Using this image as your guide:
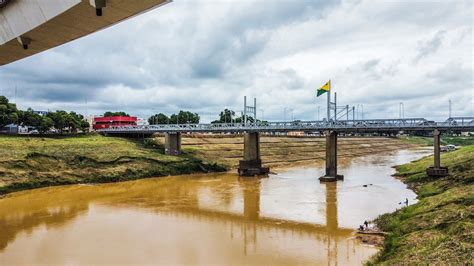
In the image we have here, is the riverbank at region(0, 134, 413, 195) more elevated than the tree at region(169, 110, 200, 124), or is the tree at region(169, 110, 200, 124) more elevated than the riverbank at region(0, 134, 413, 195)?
the tree at region(169, 110, 200, 124)

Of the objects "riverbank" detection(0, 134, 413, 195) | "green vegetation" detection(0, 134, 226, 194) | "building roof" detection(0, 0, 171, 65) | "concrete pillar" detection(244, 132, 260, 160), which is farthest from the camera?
"concrete pillar" detection(244, 132, 260, 160)

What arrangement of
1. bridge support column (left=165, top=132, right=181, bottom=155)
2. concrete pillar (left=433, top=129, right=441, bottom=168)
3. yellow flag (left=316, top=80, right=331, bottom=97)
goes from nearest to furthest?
concrete pillar (left=433, top=129, right=441, bottom=168), yellow flag (left=316, top=80, right=331, bottom=97), bridge support column (left=165, top=132, right=181, bottom=155)

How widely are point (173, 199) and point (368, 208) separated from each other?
832 inches

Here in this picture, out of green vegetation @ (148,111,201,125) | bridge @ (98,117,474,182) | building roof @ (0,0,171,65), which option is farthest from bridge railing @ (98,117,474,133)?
green vegetation @ (148,111,201,125)

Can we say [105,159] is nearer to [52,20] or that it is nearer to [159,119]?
[52,20]

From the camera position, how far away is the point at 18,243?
2564 cm

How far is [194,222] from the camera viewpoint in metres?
31.3

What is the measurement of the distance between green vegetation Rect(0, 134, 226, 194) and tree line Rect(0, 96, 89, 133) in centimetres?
585

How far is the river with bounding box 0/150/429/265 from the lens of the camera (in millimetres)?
22594

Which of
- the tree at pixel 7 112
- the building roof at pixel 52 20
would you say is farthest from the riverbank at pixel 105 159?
the building roof at pixel 52 20

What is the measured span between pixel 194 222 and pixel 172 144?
4756cm

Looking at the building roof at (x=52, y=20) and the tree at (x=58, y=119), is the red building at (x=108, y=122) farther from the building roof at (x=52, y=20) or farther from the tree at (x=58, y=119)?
the building roof at (x=52, y=20)

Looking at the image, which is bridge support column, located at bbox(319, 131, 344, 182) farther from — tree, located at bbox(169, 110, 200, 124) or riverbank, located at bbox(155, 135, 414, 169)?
tree, located at bbox(169, 110, 200, 124)

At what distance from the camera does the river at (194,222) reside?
74.1 ft
